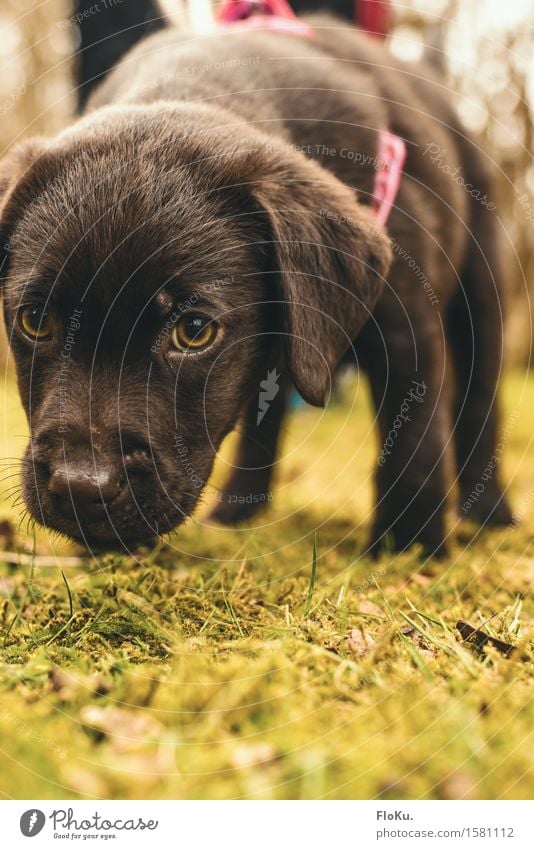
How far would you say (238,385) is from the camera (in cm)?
302

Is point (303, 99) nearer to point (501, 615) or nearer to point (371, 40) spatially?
point (371, 40)

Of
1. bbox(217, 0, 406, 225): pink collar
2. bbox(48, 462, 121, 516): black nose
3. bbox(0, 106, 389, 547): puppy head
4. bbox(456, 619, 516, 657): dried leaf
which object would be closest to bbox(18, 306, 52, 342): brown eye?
bbox(0, 106, 389, 547): puppy head

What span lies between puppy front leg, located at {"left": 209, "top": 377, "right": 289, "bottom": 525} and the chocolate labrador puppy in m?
0.66

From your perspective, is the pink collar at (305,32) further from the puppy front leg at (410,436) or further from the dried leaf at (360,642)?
the dried leaf at (360,642)

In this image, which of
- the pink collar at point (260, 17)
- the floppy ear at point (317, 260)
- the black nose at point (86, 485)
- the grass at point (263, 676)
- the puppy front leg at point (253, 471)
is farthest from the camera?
the puppy front leg at point (253, 471)

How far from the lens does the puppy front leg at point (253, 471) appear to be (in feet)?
14.3

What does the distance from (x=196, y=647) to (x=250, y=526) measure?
1885 mm

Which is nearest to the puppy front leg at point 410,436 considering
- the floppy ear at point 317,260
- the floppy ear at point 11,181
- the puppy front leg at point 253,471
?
the floppy ear at point 317,260

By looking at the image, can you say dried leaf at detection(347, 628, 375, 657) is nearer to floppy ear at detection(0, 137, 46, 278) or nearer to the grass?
the grass

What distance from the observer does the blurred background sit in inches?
205

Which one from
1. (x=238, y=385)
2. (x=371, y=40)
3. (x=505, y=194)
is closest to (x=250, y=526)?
(x=238, y=385)

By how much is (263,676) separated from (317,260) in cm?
151

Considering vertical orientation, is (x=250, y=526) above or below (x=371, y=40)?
below
